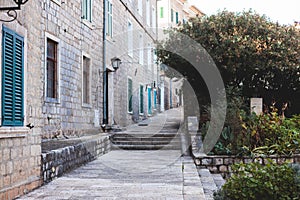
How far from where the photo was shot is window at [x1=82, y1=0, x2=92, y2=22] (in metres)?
13.5

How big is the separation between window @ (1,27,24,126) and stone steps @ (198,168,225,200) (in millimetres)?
2859

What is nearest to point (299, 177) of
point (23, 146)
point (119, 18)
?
point (23, 146)

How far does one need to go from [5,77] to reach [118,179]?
3250mm

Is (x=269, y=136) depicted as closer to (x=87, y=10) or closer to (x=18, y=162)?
(x=87, y=10)

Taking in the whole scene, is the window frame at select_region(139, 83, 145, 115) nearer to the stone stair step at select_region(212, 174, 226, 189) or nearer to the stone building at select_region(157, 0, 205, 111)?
the stone building at select_region(157, 0, 205, 111)

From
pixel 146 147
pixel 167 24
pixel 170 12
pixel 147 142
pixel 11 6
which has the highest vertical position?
pixel 170 12

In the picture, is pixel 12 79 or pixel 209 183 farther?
pixel 209 183

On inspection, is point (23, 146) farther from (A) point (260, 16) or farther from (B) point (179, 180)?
(A) point (260, 16)

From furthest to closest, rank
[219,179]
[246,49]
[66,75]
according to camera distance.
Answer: [246,49] < [66,75] < [219,179]

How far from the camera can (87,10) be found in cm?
1386

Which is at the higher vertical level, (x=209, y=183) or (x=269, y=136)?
(x=269, y=136)

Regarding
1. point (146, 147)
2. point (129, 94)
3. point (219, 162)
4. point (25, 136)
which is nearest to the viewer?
point (25, 136)

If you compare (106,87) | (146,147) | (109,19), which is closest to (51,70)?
(146,147)

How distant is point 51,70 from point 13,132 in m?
5.82
